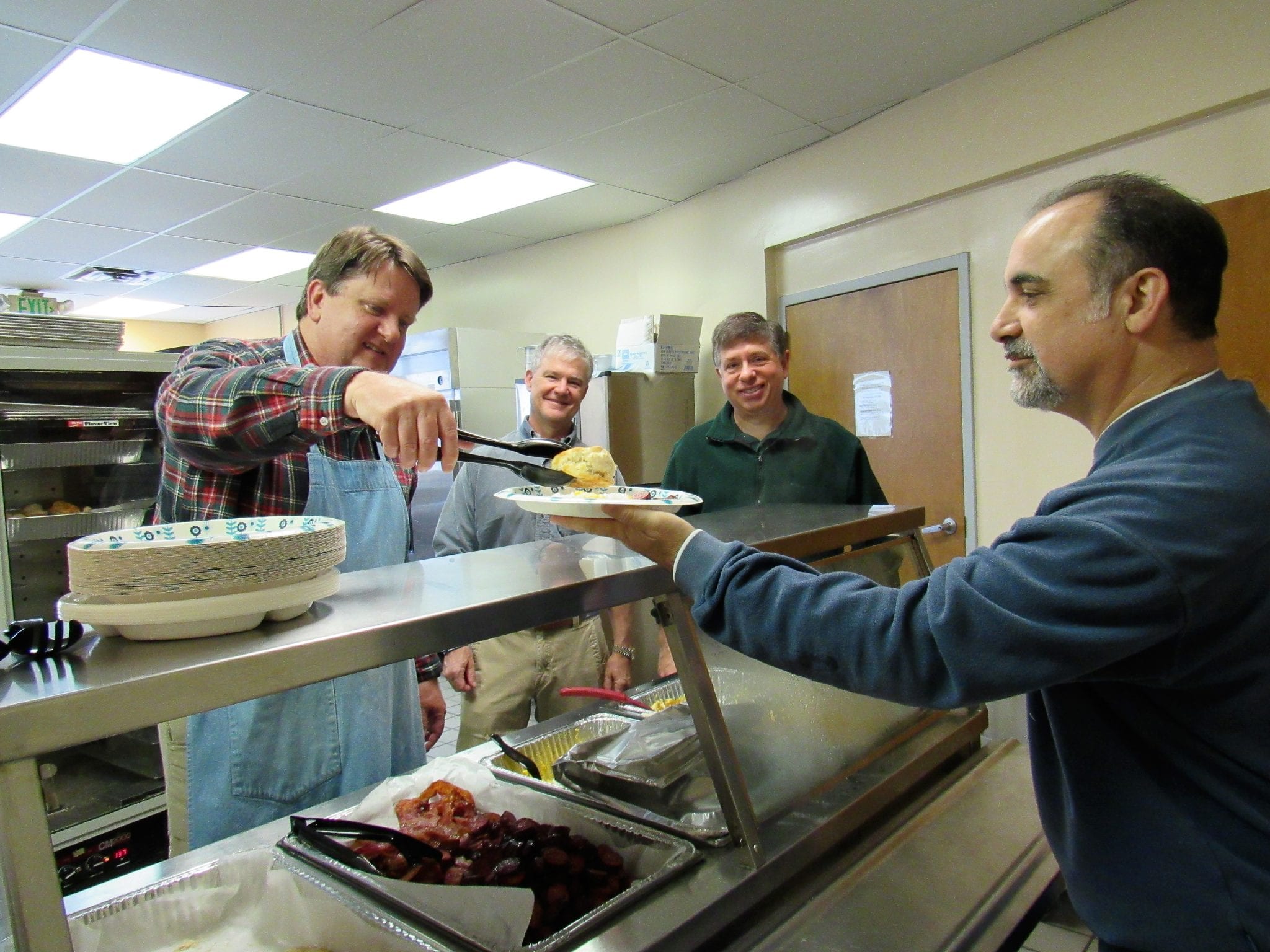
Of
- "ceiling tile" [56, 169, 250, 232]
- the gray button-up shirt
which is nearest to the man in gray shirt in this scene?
the gray button-up shirt

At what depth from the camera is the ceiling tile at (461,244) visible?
18.5 feet

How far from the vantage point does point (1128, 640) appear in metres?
0.89

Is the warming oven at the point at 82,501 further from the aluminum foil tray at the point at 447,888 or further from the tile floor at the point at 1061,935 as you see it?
the tile floor at the point at 1061,935

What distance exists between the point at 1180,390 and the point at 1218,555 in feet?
0.87

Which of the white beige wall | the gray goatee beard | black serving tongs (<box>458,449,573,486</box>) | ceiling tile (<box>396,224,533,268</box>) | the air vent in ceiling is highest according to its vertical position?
ceiling tile (<box>396,224,533,268</box>)

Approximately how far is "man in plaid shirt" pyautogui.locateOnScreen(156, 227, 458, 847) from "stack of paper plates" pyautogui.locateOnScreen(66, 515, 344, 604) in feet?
0.73

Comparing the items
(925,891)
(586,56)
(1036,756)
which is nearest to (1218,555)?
(1036,756)

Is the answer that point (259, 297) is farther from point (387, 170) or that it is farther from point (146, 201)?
point (387, 170)

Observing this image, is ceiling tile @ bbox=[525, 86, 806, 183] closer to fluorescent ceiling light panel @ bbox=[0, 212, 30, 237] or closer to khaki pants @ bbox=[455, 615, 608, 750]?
khaki pants @ bbox=[455, 615, 608, 750]

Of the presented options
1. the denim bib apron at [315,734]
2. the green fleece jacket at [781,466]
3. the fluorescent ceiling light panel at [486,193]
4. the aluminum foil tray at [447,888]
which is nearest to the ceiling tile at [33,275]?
the fluorescent ceiling light panel at [486,193]

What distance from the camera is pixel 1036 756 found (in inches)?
45.6

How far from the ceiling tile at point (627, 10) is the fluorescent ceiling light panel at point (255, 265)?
392cm

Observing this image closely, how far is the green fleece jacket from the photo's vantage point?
2785mm

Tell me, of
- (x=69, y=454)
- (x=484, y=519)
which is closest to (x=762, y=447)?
(x=484, y=519)
